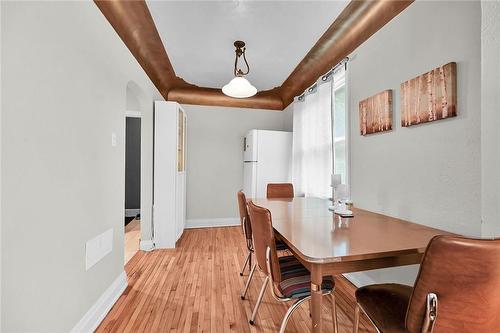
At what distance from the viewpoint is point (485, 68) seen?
111cm

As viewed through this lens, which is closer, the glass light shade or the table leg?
the table leg

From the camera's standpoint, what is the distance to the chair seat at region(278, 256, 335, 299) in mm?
1272

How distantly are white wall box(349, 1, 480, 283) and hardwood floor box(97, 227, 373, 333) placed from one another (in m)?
0.97

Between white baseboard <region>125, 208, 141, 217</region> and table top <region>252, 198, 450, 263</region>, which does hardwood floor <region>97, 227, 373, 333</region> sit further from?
white baseboard <region>125, 208, 141, 217</region>

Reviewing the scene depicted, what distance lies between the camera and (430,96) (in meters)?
1.50

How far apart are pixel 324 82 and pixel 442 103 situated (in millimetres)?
1518

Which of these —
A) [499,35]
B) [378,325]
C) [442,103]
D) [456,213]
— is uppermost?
[499,35]

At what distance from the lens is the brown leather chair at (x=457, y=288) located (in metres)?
0.69

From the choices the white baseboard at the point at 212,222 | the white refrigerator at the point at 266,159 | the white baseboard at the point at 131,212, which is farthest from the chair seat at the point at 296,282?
the white baseboard at the point at 131,212

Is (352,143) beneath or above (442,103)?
beneath

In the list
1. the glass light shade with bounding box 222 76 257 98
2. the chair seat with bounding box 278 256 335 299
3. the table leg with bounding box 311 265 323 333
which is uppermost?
the glass light shade with bounding box 222 76 257 98

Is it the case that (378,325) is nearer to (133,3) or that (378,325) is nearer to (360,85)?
(360,85)

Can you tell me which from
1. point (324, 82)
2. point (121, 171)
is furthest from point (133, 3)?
point (324, 82)

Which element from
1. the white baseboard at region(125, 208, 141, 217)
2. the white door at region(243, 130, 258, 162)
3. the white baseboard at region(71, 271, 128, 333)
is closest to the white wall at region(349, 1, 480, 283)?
the white door at region(243, 130, 258, 162)
